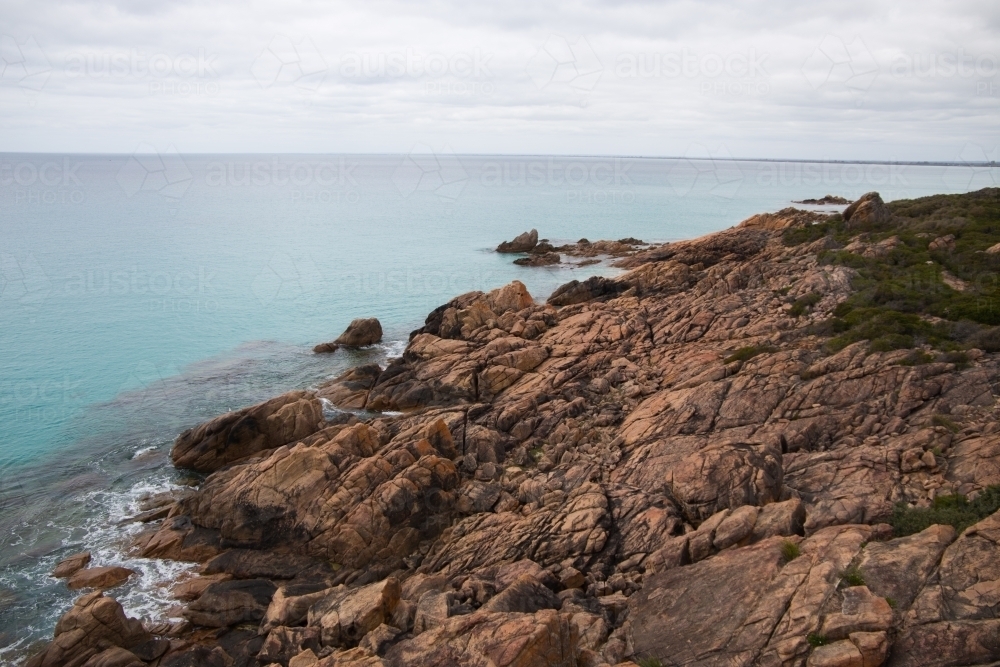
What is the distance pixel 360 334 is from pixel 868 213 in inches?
1468

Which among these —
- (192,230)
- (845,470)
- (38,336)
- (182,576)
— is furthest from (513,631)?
(192,230)

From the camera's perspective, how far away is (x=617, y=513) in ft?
69.3

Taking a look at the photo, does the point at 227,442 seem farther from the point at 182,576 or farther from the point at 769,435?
the point at 769,435

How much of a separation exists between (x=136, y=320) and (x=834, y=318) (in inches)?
2205

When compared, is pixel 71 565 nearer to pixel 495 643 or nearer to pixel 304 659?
pixel 304 659

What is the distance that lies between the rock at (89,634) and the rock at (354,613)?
5930mm

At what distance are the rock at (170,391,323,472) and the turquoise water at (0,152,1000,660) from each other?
4.82 feet

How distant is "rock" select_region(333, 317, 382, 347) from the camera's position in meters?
50.9

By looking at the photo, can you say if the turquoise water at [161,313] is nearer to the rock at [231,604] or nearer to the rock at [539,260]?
the rock at [231,604]


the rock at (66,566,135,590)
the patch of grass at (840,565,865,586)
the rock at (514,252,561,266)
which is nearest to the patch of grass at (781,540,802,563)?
the patch of grass at (840,565,865,586)

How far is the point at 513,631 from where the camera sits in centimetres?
1544

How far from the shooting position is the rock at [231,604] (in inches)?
847

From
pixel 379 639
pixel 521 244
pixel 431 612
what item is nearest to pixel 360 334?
pixel 431 612

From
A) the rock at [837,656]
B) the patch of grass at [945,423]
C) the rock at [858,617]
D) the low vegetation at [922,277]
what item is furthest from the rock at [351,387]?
the rock at [837,656]
